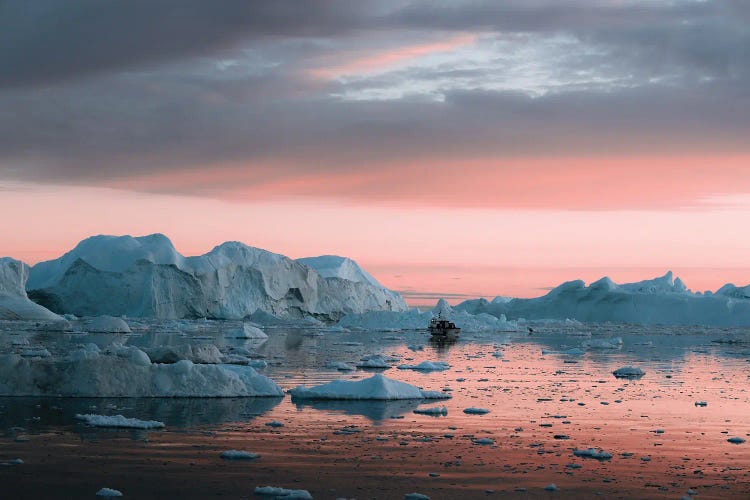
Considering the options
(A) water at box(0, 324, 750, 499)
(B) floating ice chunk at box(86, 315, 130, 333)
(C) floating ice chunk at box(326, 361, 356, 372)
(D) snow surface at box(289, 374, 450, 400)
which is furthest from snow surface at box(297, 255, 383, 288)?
(D) snow surface at box(289, 374, 450, 400)

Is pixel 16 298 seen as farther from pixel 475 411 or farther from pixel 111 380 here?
pixel 475 411

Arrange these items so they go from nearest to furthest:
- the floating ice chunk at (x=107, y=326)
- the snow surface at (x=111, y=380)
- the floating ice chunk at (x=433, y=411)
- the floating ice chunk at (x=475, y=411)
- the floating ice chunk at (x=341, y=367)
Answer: the floating ice chunk at (x=433, y=411), the floating ice chunk at (x=475, y=411), the snow surface at (x=111, y=380), the floating ice chunk at (x=341, y=367), the floating ice chunk at (x=107, y=326)

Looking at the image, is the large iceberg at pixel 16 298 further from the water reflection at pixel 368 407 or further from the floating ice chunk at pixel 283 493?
the floating ice chunk at pixel 283 493

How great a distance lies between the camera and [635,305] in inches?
3147

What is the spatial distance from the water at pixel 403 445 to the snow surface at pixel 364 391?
394mm

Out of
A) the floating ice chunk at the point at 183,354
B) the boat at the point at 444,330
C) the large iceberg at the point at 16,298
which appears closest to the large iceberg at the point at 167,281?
the large iceberg at the point at 16,298

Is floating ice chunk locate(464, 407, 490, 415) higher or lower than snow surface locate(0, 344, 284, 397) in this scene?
lower

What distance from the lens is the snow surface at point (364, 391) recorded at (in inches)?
664

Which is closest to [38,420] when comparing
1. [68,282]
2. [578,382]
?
[578,382]

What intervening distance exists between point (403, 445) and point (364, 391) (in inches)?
198

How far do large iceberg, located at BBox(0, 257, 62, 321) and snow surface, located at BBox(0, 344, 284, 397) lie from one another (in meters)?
37.7

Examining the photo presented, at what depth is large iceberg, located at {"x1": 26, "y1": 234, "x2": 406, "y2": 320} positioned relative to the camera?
6291 centimetres

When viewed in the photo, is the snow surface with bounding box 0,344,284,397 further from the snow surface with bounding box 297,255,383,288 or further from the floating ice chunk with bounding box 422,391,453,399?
the snow surface with bounding box 297,255,383,288

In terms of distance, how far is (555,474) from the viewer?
407 inches
